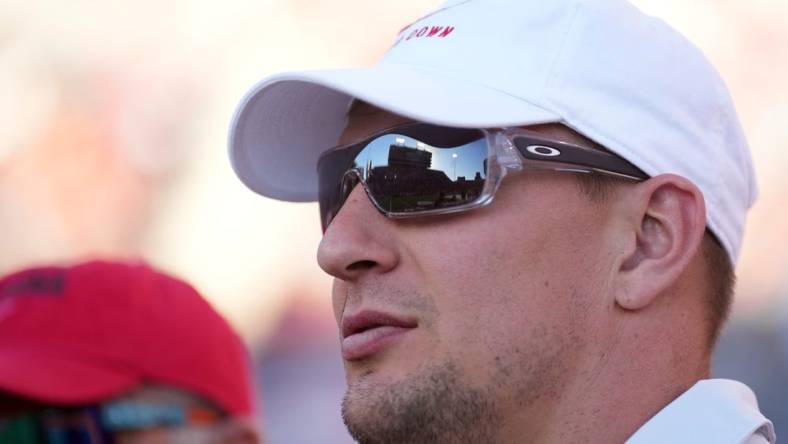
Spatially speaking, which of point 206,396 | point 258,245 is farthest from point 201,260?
point 206,396

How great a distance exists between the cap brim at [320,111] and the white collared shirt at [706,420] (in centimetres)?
49

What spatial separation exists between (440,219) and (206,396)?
52 centimetres

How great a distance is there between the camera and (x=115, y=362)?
1929 millimetres

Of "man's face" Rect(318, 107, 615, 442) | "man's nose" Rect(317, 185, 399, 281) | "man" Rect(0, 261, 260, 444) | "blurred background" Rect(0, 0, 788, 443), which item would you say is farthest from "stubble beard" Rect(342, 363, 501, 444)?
"blurred background" Rect(0, 0, 788, 443)

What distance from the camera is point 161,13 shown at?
5168 mm

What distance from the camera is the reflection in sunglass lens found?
72.7 inches

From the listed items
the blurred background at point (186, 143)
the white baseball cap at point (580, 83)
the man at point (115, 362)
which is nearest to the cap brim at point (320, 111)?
the white baseball cap at point (580, 83)

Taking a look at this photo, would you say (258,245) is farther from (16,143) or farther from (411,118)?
(411,118)

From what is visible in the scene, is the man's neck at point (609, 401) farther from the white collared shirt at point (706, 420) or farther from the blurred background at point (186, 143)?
the blurred background at point (186, 143)

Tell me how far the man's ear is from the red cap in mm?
715

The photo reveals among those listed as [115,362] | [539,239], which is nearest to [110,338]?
[115,362]

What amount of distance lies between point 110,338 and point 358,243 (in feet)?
1.48

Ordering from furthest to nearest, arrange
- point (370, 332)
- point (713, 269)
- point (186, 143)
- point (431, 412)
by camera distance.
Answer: point (186, 143) → point (713, 269) → point (370, 332) → point (431, 412)

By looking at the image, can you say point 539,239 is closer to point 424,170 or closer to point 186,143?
point 424,170
